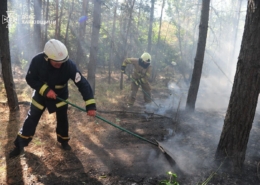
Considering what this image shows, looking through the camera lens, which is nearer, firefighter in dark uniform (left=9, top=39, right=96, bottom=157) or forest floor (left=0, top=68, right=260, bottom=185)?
forest floor (left=0, top=68, right=260, bottom=185)

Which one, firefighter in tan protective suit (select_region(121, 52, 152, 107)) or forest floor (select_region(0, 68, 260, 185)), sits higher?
firefighter in tan protective suit (select_region(121, 52, 152, 107))

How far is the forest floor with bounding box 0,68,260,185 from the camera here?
343 centimetres

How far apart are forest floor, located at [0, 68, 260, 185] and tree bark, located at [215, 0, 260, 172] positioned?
34 centimetres

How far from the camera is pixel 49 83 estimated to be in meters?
3.75

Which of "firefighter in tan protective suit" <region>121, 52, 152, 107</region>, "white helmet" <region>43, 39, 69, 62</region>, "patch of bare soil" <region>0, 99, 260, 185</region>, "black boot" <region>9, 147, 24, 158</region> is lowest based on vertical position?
"patch of bare soil" <region>0, 99, 260, 185</region>

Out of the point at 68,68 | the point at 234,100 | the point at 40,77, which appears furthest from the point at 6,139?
the point at 234,100

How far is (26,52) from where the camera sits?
16328 mm

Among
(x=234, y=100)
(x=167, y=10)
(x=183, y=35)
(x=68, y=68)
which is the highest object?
(x=167, y=10)

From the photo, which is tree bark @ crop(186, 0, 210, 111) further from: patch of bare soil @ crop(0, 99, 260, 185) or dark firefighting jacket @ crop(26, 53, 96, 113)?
dark firefighting jacket @ crop(26, 53, 96, 113)

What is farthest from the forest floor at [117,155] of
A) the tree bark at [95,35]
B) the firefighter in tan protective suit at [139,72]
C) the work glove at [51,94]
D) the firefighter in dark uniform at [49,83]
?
the tree bark at [95,35]

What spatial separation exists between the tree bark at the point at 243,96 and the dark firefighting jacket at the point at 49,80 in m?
2.43

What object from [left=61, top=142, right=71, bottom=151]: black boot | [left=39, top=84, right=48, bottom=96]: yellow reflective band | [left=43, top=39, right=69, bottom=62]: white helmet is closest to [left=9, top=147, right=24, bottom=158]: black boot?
[left=61, top=142, right=71, bottom=151]: black boot

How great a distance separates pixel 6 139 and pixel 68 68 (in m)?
2.19

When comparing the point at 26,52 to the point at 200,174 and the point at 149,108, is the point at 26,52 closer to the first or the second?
the point at 149,108
